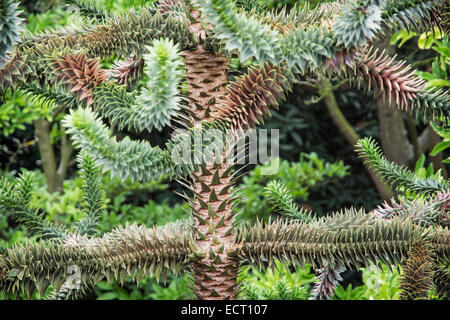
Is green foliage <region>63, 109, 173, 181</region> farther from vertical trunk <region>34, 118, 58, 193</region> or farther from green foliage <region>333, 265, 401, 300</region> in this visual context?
vertical trunk <region>34, 118, 58, 193</region>

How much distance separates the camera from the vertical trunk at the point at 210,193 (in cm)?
90

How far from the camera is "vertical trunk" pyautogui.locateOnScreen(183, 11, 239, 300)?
90cm

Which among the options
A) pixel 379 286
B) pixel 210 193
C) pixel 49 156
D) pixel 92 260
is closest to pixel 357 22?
pixel 210 193

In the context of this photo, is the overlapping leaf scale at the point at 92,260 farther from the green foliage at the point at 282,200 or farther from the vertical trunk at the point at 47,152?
the vertical trunk at the point at 47,152

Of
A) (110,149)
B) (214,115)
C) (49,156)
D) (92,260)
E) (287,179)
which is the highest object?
(49,156)

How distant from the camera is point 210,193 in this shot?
0.91 m

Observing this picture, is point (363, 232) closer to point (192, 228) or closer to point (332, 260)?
point (332, 260)

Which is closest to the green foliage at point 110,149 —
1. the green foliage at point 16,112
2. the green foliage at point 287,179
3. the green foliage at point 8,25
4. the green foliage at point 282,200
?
the green foliage at point 8,25

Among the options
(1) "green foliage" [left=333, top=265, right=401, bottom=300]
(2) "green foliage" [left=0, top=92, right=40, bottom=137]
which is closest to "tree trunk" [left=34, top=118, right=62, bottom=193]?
(2) "green foliage" [left=0, top=92, right=40, bottom=137]

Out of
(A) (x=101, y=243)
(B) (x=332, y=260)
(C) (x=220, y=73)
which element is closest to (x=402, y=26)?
(C) (x=220, y=73)

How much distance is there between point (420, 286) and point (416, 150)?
2.16 meters

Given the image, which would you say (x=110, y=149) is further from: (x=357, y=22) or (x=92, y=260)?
(x=357, y=22)

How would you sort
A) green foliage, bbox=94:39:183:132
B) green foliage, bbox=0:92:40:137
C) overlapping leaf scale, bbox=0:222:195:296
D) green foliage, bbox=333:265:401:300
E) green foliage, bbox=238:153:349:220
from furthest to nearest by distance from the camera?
1. green foliage, bbox=238:153:349:220
2. green foliage, bbox=0:92:40:137
3. green foliage, bbox=333:265:401:300
4. overlapping leaf scale, bbox=0:222:195:296
5. green foliage, bbox=94:39:183:132

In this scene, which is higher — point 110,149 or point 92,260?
point 110,149
